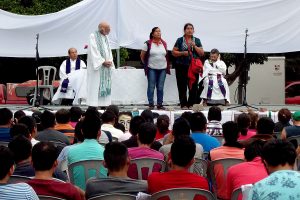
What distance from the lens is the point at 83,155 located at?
22.7 ft

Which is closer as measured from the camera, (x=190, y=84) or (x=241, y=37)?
(x=190, y=84)

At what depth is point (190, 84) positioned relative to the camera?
14758 mm

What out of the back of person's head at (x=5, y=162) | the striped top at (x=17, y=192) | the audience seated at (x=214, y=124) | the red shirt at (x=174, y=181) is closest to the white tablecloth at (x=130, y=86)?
the audience seated at (x=214, y=124)

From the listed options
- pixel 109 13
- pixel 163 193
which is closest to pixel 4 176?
pixel 163 193

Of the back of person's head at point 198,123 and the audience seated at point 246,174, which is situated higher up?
the back of person's head at point 198,123

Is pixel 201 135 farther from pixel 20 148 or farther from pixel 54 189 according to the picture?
pixel 54 189

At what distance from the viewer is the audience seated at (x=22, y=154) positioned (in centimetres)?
611

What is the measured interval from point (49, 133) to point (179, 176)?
3028 millimetres

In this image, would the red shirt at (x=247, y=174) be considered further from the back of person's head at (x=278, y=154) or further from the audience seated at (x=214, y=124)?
the audience seated at (x=214, y=124)

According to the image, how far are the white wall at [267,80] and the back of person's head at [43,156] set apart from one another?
75.9 ft

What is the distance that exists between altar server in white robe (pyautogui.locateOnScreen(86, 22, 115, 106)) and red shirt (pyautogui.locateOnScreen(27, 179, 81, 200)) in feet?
29.8

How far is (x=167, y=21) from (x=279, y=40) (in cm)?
264

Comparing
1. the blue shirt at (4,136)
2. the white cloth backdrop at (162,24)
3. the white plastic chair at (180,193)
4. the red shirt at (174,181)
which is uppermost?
the white cloth backdrop at (162,24)

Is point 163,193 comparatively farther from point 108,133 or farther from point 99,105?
point 99,105
